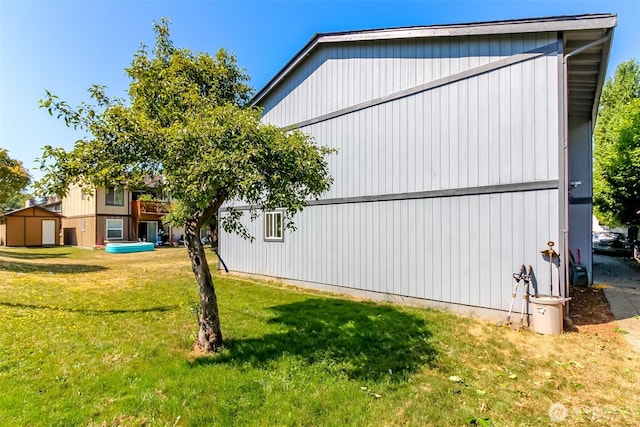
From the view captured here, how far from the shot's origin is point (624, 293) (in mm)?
8602

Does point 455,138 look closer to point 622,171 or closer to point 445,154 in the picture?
point 445,154

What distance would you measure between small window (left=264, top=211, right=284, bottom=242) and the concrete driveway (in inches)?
331

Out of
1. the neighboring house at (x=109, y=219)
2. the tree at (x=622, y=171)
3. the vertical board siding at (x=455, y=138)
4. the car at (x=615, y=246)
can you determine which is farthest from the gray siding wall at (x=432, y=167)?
the neighboring house at (x=109, y=219)

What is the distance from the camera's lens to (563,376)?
166 inches

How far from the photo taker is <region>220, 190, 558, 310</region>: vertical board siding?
236 inches

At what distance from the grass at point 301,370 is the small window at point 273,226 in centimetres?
389

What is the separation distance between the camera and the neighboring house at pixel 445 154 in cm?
586

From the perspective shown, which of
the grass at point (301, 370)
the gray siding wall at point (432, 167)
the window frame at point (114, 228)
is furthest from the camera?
the window frame at point (114, 228)

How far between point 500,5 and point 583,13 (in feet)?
9.36

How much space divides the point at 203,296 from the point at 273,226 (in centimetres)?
610

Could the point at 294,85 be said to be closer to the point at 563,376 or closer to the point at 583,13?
the point at 583,13

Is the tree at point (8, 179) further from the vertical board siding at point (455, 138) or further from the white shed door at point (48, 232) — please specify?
the vertical board siding at point (455, 138)

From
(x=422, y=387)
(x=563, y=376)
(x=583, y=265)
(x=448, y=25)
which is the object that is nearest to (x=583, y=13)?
(x=448, y=25)

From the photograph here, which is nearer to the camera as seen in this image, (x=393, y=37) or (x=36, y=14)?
(x=36, y=14)
